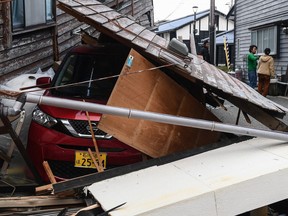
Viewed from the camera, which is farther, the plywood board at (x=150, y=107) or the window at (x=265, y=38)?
the window at (x=265, y=38)

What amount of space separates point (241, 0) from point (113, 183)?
22929 mm

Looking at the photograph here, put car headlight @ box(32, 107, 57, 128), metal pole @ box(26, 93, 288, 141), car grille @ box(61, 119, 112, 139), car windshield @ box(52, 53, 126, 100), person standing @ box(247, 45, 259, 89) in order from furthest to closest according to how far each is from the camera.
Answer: person standing @ box(247, 45, 259, 89), car windshield @ box(52, 53, 126, 100), car headlight @ box(32, 107, 57, 128), car grille @ box(61, 119, 112, 139), metal pole @ box(26, 93, 288, 141)

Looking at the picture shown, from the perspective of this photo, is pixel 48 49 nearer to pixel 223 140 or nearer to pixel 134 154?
pixel 134 154

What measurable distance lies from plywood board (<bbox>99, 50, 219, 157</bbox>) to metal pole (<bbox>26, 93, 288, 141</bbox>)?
561 mm

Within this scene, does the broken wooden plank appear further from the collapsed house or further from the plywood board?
the plywood board

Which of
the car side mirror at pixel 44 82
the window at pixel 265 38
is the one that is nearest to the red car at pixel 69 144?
the car side mirror at pixel 44 82

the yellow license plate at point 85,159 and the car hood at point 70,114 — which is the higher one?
the car hood at point 70,114

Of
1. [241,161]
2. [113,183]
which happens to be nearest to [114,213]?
[113,183]

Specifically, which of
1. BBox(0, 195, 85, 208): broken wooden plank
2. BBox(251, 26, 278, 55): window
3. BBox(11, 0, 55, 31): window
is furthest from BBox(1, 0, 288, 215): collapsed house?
BBox(251, 26, 278, 55): window

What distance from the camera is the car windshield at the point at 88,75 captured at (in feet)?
16.5

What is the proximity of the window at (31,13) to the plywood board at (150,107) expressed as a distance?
5.16 metres

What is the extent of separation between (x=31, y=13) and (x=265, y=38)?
47.5 ft

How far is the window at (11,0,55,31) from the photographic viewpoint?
318 inches

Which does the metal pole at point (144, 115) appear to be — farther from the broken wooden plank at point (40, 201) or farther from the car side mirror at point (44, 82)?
the car side mirror at point (44, 82)
